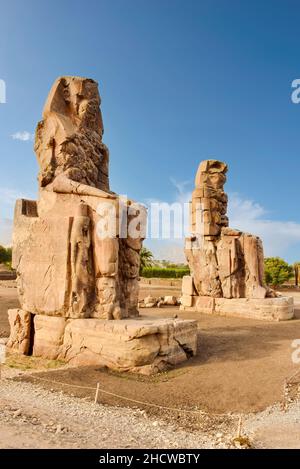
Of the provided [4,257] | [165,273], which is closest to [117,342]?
[165,273]

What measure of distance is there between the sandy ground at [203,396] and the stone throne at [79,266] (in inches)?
15.9

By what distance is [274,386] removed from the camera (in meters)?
4.69

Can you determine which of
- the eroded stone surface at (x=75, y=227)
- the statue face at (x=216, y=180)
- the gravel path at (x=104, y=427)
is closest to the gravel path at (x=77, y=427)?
the gravel path at (x=104, y=427)

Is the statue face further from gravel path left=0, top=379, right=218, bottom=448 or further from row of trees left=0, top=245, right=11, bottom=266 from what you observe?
row of trees left=0, top=245, right=11, bottom=266

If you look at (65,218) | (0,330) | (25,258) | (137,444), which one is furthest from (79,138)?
(137,444)

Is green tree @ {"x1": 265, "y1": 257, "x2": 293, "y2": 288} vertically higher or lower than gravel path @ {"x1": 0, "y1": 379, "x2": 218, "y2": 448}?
higher

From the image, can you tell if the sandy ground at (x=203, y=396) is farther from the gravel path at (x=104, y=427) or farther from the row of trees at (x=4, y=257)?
the row of trees at (x=4, y=257)

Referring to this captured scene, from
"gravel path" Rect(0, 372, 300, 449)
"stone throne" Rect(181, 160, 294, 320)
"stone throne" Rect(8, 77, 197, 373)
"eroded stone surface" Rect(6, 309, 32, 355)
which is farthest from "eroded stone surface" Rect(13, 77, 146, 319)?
"stone throne" Rect(181, 160, 294, 320)

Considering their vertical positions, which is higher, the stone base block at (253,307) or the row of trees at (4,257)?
the row of trees at (4,257)

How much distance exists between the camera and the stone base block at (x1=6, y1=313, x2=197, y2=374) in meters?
5.13

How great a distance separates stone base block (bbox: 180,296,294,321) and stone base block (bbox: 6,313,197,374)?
199 inches

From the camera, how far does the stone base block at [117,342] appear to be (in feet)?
16.8

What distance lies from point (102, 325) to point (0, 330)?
162 inches
